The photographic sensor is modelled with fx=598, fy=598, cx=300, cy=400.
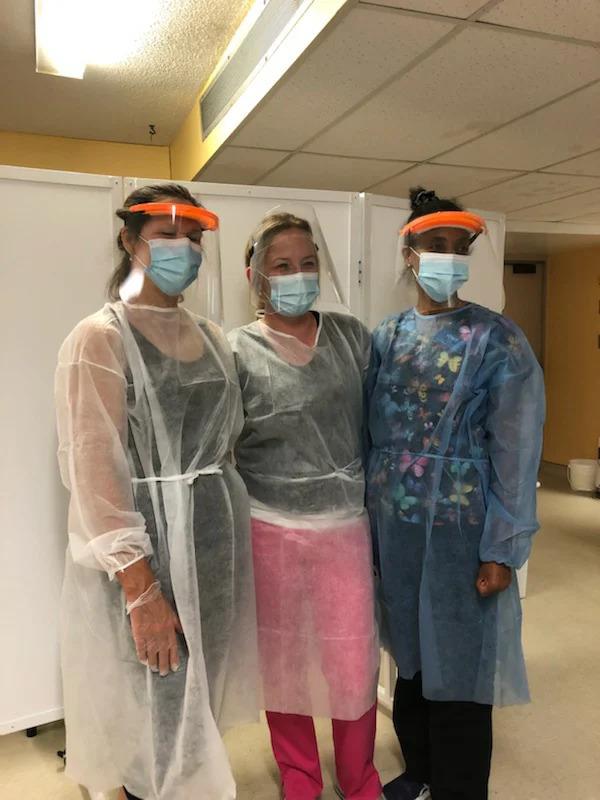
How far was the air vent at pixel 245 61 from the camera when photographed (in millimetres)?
2127

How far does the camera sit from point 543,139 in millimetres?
2625

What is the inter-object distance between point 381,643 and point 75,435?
3.21 feet

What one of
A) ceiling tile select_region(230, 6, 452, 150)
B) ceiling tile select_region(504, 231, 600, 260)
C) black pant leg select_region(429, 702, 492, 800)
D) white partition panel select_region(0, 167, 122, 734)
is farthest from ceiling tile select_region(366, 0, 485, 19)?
ceiling tile select_region(504, 231, 600, 260)

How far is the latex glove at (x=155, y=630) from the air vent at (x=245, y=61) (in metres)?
1.87

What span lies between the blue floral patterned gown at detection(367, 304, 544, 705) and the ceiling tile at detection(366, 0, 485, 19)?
853 millimetres

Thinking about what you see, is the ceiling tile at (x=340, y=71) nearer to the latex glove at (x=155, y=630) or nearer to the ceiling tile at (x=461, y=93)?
the ceiling tile at (x=461, y=93)

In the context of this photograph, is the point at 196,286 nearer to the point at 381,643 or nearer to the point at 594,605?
the point at 381,643

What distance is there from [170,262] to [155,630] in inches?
29.5

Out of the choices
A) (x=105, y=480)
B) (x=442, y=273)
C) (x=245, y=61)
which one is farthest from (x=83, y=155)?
(x=105, y=480)

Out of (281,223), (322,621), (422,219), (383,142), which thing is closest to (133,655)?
(322,621)

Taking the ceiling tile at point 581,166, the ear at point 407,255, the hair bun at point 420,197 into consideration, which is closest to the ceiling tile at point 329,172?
the ceiling tile at point 581,166

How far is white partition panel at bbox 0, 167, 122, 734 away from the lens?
1.54 meters

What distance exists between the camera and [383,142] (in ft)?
8.85

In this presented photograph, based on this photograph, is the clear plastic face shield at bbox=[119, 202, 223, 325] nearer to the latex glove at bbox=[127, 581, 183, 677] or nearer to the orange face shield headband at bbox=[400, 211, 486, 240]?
the orange face shield headband at bbox=[400, 211, 486, 240]
